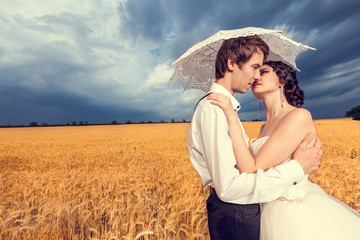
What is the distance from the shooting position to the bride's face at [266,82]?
2.74 metres

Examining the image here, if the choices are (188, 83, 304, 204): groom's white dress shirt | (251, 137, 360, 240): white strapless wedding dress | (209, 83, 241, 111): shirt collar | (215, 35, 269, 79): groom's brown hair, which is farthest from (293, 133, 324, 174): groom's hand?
(215, 35, 269, 79): groom's brown hair

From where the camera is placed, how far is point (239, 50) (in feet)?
6.16

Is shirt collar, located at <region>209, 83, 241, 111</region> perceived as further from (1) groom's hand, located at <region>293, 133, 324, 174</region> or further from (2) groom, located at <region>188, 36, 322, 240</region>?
(1) groom's hand, located at <region>293, 133, 324, 174</region>

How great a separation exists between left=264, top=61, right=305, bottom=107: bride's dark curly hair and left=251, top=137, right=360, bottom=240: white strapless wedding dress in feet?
3.61

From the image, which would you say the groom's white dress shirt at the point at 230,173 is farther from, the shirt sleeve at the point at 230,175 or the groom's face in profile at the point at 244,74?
the groom's face in profile at the point at 244,74

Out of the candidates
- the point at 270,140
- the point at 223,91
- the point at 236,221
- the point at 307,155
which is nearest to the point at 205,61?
the point at 223,91

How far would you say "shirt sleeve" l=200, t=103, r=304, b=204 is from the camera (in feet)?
4.96

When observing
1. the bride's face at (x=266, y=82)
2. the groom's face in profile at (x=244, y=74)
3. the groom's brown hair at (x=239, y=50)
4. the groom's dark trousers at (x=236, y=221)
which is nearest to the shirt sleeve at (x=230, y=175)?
the groom's dark trousers at (x=236, y=221)

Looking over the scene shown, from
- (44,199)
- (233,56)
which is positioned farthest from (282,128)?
(44,199)

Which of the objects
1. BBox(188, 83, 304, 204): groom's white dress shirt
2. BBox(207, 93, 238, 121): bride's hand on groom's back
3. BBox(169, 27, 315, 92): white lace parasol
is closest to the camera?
BBox(188, 83, 304, 204): groom's white dress shirt

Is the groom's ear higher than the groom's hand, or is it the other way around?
the groom's ear

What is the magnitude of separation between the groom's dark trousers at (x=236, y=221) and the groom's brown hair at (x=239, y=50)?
1051 mm

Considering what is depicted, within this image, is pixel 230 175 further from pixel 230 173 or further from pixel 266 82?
pixel 266 82

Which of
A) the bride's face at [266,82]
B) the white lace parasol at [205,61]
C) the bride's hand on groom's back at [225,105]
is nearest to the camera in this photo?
the bride's hand on groom's back at [225,105]
